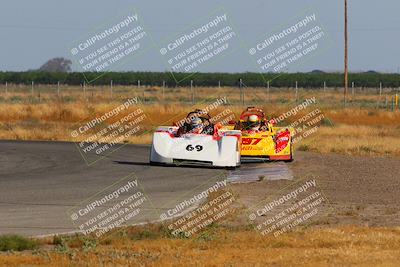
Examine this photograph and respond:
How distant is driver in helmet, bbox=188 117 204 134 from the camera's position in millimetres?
27594

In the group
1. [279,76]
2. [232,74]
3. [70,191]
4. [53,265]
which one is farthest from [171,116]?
[232,74]

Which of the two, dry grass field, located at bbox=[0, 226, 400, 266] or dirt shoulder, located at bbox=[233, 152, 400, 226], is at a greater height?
dry grass field, located at bbox=[0, 226, 400, 266]

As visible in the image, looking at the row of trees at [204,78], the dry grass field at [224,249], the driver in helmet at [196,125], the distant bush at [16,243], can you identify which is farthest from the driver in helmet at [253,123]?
the row of trees at [204,78]

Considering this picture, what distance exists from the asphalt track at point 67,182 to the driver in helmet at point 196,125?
110cm

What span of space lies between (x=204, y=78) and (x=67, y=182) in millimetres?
109910

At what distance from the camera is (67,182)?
2342cm

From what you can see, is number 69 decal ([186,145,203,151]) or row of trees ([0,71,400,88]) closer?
number 69 decal ([186,145,203,151])

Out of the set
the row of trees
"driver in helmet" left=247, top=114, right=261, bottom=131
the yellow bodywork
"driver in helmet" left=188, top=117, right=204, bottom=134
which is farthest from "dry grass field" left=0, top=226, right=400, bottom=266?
the row of trees

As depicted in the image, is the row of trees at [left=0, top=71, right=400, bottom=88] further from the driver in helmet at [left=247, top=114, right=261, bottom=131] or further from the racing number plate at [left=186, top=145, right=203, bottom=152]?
the racing number plate at [left=186, top=145, right=203, bottom=152]

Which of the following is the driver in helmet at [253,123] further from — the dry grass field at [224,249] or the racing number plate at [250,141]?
the dry grass field at [224,249]

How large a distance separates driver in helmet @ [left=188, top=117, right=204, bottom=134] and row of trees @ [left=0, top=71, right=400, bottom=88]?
3768 inches

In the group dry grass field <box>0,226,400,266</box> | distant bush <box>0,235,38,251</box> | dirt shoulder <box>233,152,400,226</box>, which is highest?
distant bush <box>0,235,38,251</box>

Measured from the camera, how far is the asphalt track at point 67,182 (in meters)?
17.3

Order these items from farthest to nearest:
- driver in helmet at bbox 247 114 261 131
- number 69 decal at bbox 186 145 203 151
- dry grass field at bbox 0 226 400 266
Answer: driver in helmet at bbox 247 114 261 131 < number 69 decal at bbox 186 145 203 151 < dry grass field at bbox 0 226 400 266
